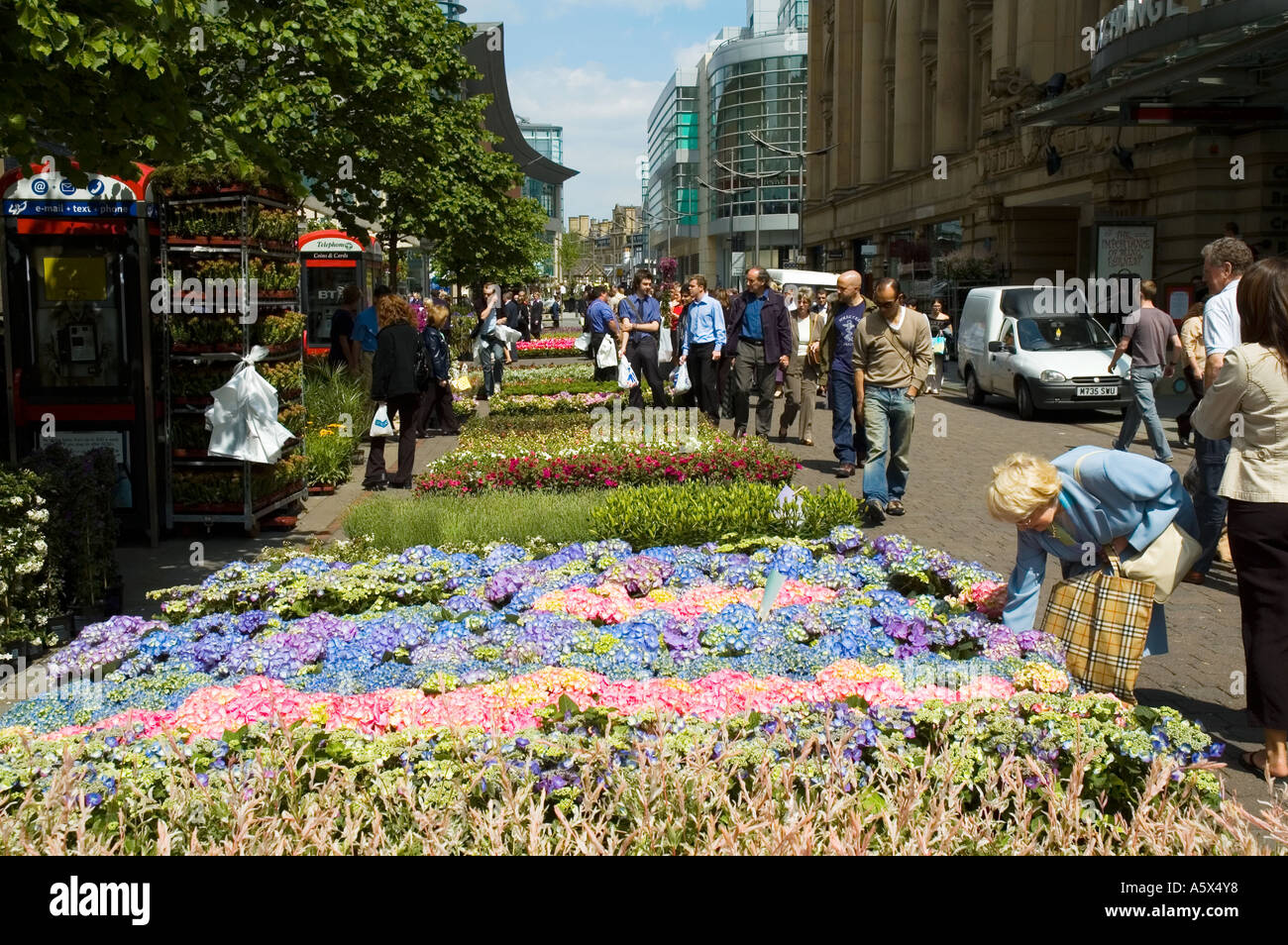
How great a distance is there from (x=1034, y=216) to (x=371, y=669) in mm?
36459

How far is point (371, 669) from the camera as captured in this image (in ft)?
16.6

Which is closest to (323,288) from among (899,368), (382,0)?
(382,0)

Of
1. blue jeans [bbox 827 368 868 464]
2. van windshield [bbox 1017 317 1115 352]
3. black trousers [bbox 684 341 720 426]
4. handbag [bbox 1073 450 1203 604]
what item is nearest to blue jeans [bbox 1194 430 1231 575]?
handbag [bbox 1073 450 1203 604]

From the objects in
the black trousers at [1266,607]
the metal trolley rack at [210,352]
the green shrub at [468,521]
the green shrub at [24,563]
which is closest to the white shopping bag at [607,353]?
the metal trolley rack at [210,352]

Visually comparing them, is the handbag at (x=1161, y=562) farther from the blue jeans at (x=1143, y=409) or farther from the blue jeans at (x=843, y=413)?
the blue jeans at (x=1143, y=409)

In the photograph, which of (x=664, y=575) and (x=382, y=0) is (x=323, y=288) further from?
(x=664, y=575)

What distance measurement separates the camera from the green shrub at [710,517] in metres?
8.32

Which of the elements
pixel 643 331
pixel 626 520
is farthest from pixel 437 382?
pixel 626 520

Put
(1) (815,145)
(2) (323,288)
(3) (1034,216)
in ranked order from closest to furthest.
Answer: (2) (323,288)
(3) (1034,216)
(1) (815,145)

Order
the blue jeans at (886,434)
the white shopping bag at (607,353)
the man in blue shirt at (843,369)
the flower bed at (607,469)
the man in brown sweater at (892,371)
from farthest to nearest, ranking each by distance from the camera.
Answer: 1. the white shopping bag at (607,353)
2. the man in blue shirt at (843,369)
3. the flower bed at (607,469)
4. the man in brown sweater at (892,371)
5. the blue jeans at (886,434)

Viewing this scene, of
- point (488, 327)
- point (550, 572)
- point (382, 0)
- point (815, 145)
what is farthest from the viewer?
point (815, 145)

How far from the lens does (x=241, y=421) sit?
996cm

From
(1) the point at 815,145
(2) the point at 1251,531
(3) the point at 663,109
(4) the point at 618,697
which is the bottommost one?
(4) the point at 618,697

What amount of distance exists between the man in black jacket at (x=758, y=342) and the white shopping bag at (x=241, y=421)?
6132mm
